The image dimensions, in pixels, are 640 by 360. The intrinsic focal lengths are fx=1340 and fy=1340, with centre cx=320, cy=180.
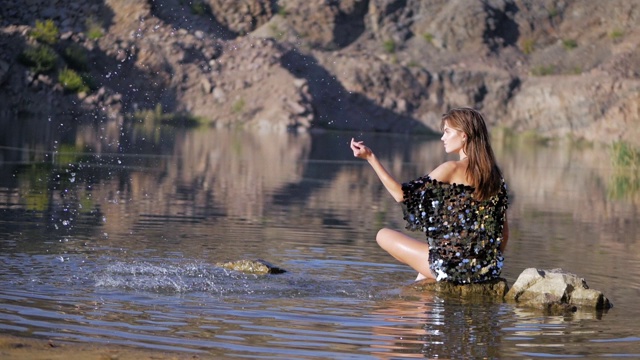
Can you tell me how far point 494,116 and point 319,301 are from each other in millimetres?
47232

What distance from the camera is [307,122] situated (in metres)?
48.5

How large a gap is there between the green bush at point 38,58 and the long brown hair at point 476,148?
134 feet

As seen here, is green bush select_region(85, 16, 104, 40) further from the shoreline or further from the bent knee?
the shoreline

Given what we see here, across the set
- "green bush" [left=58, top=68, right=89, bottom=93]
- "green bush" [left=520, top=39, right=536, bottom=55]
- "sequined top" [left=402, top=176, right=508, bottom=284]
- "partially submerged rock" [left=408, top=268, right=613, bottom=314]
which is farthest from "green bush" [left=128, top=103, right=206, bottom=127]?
"partially submerged rock" [left=408, top=268, right=613, bottom=314]

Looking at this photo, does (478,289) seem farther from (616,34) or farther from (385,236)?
(616,34)

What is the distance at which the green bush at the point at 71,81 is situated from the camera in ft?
160

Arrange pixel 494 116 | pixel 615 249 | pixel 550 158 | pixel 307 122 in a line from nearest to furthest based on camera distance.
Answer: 1. pixel 615 249
2. pixel 550 158
3. pixel 307 122
4. pixel 494 116

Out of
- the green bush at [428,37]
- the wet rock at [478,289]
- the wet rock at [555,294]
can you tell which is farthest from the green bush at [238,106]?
the wet rock at [555,294]

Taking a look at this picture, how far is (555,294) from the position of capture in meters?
9.47

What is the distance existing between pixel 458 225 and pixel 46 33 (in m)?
43.9

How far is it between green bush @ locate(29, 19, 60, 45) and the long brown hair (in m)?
42.7

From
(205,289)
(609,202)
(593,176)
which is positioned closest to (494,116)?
(593,176)

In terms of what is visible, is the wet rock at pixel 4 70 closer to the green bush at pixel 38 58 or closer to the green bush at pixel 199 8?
the green bush at pixel 38 58

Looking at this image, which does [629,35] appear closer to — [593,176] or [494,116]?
[494,116]
